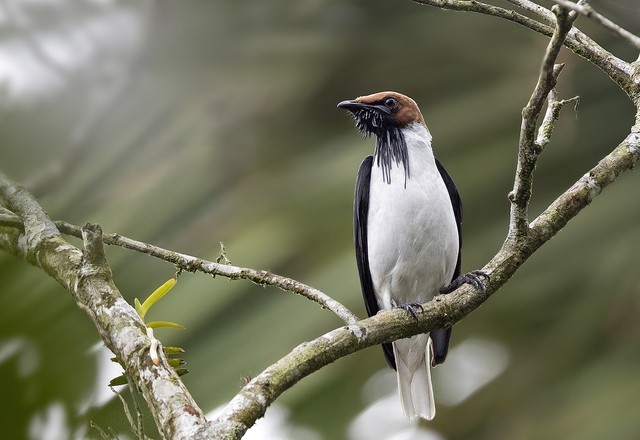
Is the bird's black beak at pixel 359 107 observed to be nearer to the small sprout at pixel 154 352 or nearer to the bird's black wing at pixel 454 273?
the bird's black wing at pixel 454 273

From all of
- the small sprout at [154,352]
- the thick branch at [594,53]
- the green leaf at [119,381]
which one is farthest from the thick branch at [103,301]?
the thick branch at [594,53]

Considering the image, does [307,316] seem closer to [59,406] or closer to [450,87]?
[450,87]

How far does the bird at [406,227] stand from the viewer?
308 cm

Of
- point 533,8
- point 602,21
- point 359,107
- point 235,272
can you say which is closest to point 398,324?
point 235,272

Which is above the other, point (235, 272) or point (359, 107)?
point (359, 107)

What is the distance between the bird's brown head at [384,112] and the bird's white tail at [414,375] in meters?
0.93

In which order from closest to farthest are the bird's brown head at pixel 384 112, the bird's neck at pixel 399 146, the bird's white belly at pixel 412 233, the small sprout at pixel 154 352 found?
the small sprout at pixel 154 352
the bird's white belly at pixel 412 233
the bird's neck at pixel 399 146
the bird's brown head at pixel 384 112

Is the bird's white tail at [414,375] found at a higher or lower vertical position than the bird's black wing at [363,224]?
lower

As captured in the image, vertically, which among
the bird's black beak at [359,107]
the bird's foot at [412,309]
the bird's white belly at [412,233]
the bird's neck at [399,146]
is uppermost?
the bird's black beak at [359,107]

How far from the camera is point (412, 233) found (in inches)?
121

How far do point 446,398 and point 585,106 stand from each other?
1645mm

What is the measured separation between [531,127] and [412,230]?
1.17 meters

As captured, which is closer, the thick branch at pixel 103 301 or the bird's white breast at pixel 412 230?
the thick branch at pixel 103 301

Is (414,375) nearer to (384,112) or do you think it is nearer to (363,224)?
(363,224)
